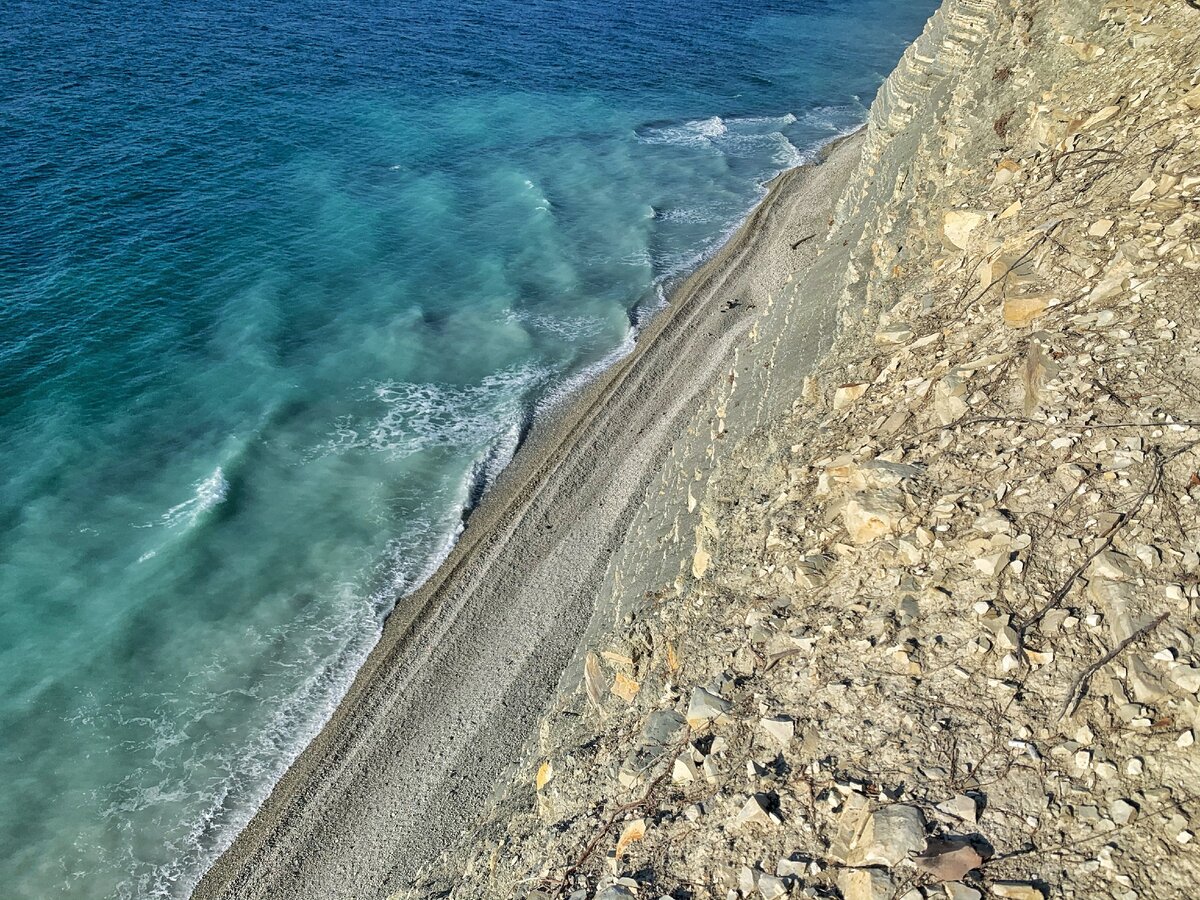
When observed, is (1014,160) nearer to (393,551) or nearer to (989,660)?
(989,660)

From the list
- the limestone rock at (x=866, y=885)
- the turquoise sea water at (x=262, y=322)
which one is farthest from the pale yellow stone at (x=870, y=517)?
the turquoise sea water at (x=262, y=322)

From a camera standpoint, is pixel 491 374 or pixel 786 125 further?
pixel 786 125

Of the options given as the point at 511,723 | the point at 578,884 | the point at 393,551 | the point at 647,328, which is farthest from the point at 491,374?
the point at 578,884

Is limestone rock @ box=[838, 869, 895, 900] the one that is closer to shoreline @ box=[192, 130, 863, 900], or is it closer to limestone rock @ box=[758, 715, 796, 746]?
limestone rock @ box=[758, 715, 796, 746]

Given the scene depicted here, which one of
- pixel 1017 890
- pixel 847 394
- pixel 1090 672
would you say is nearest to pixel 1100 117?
pixel 847 394

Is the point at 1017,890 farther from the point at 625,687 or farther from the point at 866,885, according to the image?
the point at 625,687

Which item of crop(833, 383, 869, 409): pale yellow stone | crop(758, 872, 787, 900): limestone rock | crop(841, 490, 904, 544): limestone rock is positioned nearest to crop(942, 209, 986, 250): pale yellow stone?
crop(833, 383, 869, 409): pale yellow stone

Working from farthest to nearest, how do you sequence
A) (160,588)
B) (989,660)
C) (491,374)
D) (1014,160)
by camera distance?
1. (491,374)
2. (160,588)
3. (1014,160)
4. (989,660)
